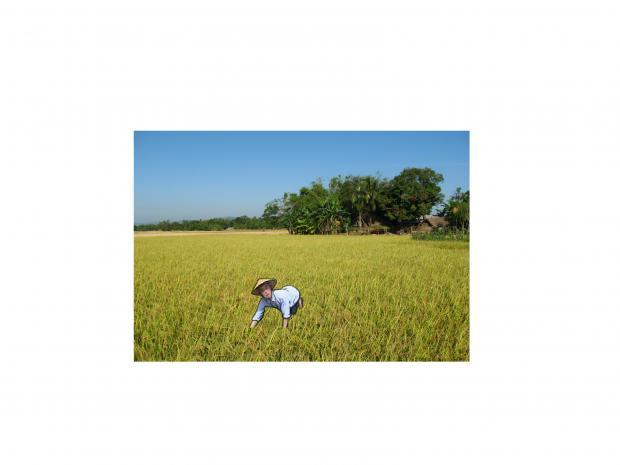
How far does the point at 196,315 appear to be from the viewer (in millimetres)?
2477

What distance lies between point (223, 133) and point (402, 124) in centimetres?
124

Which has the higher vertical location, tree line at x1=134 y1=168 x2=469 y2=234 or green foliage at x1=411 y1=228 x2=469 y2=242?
tree line at x1=134 y1=168 x2=469 y2=234

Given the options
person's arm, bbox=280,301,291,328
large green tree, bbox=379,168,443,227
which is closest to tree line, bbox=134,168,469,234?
large green tree, bbox=379,168,443,227

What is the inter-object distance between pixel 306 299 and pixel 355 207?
2.99ft

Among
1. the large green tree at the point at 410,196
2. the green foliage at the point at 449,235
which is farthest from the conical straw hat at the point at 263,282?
the green foliage at the point at 449,235

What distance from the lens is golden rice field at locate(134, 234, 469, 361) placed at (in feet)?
7.69

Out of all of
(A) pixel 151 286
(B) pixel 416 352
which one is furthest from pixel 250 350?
(B) pixel 416 352

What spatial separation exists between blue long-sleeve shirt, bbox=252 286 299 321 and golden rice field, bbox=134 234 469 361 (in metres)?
0.04

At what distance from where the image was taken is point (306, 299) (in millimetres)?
2547

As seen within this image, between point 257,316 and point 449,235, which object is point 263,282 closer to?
point 257,316

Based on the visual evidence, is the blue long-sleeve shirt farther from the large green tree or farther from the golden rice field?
the large green tree

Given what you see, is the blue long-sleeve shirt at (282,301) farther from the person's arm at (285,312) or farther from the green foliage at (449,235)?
the green foliage at (449,235)

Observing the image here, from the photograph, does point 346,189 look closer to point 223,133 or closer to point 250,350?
point 223,133

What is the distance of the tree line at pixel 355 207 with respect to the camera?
264 centimetres
